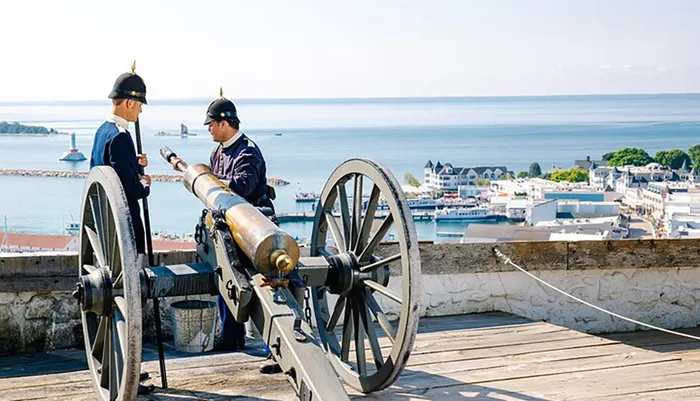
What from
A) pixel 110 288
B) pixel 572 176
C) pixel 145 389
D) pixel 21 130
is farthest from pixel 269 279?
pixel 21 130

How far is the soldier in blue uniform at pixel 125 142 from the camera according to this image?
13.0 feet

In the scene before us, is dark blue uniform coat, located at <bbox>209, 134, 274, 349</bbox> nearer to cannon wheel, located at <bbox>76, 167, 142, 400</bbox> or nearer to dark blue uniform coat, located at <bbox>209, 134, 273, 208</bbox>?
dark blue uniform coat, located at <bbox>209, 134, 273, 208</bbox>

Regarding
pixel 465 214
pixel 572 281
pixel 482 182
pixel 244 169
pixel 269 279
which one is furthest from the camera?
pixel 482 182

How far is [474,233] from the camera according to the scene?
11086 millimetres

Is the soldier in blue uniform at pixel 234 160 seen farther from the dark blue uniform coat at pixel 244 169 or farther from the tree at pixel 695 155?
the tree at pixel 695 155

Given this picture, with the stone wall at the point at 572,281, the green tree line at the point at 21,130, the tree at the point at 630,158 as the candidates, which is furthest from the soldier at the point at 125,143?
the green tree line at the point at 21,130

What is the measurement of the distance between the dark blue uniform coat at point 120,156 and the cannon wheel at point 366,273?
82 centimetres

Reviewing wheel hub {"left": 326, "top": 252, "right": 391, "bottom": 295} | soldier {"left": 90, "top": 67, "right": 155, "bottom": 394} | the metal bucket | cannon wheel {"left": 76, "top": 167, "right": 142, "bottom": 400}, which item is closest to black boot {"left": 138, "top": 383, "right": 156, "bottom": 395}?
soldier {"left": 90, "top": 67, "right": 155, "bottom": 394}

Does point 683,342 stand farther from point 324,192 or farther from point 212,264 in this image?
point 212,264

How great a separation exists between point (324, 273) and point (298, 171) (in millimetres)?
62642

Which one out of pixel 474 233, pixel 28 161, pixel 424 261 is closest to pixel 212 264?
pixel 424 261

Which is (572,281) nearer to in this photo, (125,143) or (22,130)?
(125,143)

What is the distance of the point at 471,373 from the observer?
4184 mm

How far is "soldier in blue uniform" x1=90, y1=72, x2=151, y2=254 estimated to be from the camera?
155 inches
